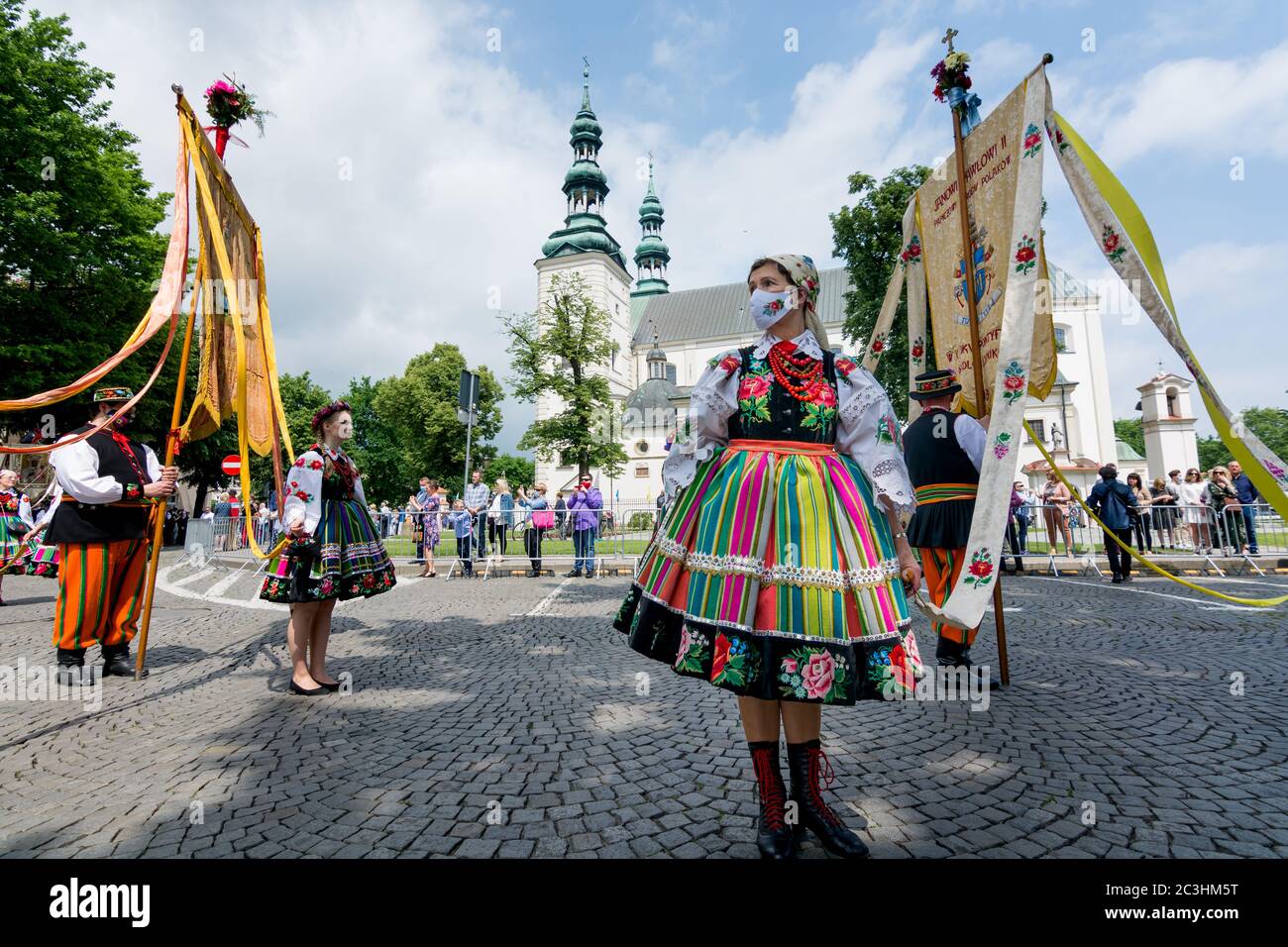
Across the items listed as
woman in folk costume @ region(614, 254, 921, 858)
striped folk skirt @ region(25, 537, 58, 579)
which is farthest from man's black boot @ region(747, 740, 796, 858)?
striped folk skirt @ region(25, 537, 58, 579)

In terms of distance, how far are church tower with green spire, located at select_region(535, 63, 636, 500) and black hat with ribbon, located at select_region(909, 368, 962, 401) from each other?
157ft

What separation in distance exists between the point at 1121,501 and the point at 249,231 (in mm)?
14046

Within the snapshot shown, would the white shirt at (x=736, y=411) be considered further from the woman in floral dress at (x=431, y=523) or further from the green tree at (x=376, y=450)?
the green tree at (x=376, y=450)

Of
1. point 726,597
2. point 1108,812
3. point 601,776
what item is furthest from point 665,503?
point 1108,812

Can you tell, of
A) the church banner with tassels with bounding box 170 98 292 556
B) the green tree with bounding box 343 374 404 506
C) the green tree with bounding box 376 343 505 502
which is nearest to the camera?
the church banner with tassels with bounding box 170 98 292 556

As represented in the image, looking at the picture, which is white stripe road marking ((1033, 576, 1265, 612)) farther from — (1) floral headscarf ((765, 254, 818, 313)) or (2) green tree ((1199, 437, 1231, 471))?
(2) green tree ((1199, 437, 1231, 471))

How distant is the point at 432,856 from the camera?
221 cm

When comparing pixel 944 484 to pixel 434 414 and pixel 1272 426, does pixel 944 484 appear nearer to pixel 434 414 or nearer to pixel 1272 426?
pixel 434 414

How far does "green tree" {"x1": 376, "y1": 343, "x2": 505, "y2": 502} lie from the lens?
1981 inches

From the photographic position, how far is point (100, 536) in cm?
496

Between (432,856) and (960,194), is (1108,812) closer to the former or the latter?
(432,856)

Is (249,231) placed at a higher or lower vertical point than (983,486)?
higher

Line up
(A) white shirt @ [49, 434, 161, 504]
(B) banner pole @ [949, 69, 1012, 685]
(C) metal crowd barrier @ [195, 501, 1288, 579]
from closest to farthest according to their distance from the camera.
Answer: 1. (B) banner pole @ [949, 69, 1012, 685]
2. (A) white shirt @ [49, 434, 161, 504]
3. (C) metal crowd barrier @ [195, 501, 1288, 579]

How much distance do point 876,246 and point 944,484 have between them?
73.3 feet
